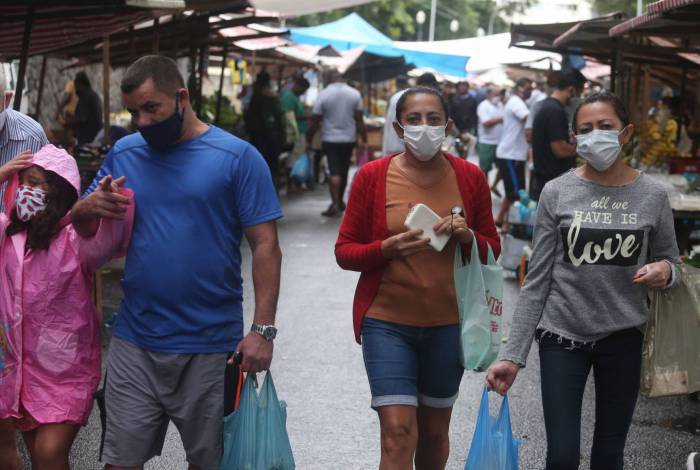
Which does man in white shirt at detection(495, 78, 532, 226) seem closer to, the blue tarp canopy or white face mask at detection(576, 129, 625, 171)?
white face mask at detection(576, 129, 625, 171)

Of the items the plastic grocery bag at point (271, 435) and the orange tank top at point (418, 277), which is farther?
the orange tank top at point (418, 277)

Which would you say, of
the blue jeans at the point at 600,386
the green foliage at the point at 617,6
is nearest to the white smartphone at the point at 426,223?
the blue jeans at the point at 600,386

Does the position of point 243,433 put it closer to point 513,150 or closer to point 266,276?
point 266,276

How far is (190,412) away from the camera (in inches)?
148

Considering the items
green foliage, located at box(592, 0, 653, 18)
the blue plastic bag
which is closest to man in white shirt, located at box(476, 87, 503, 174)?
the blue plastic bag

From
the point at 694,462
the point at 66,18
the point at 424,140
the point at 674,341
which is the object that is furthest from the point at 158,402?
the point at 66,18

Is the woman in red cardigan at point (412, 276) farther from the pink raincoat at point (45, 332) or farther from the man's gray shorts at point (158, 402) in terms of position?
the pink raincoat at point (45, 332)

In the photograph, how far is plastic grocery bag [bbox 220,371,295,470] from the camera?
374cm

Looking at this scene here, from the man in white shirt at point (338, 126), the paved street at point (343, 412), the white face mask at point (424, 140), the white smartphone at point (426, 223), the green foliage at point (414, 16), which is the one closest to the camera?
the white smartphone at point (426, 223)

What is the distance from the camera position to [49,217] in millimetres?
4004

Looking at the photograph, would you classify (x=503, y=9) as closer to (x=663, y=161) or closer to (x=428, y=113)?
(x=663, y=161)

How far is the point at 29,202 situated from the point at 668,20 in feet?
17.0

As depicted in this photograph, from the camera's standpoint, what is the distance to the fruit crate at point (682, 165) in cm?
967

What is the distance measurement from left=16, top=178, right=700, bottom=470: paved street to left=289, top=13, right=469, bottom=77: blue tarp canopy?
57.2 ft
